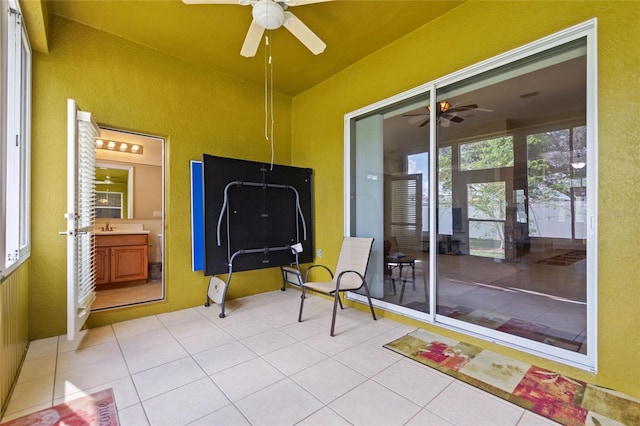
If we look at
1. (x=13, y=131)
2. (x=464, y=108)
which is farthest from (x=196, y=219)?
(x=464, y=108)

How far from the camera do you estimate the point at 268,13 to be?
7.09 feet

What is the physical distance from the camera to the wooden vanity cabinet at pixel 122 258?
→ 14.5ft

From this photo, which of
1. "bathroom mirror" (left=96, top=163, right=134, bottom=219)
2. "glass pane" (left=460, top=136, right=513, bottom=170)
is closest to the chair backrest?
"glass pane" (left=460, top=136, right=513, bottom=170)

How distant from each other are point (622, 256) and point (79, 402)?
3.60 m

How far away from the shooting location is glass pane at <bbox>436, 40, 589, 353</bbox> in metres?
2.18

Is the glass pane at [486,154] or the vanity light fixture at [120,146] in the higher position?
the vanity light fixture at [120,146]

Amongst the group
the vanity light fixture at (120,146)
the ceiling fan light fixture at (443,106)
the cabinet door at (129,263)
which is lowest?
the cabinet door at (129,263)

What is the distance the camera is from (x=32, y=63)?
8.84 ft

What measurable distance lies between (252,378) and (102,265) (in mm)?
3760

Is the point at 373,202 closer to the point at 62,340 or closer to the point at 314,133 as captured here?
the point at 314,133

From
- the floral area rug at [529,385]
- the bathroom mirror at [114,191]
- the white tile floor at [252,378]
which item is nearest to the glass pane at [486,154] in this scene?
the floral area rug at [529,385]

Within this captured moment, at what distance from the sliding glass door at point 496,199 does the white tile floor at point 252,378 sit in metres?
0.74

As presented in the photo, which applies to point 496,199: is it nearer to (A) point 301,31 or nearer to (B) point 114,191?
(A) point 301,31

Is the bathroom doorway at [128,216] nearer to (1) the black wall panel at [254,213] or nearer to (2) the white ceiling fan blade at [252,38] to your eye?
(1) the black wall panel at [254,213]
